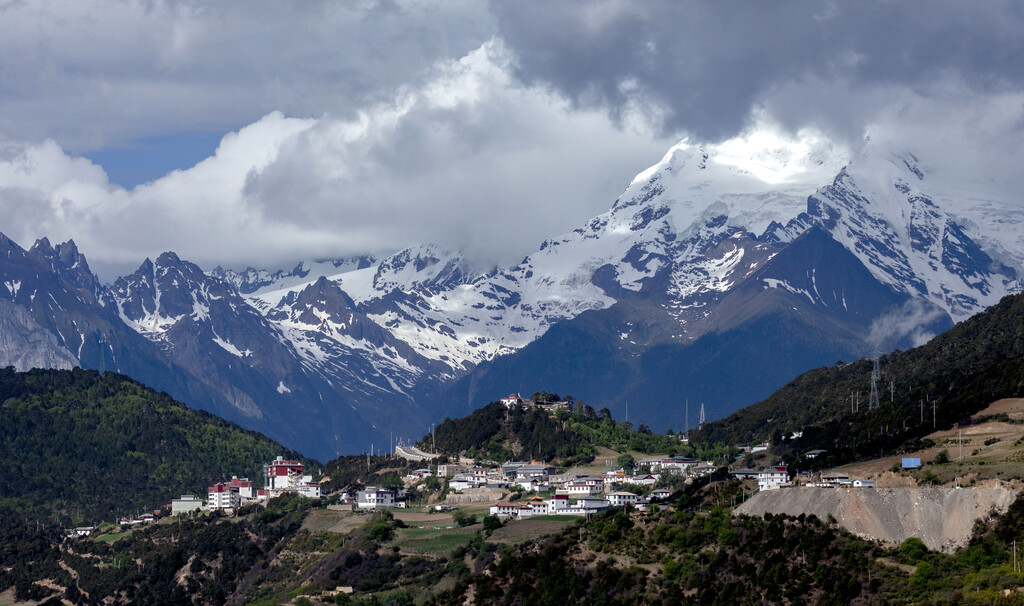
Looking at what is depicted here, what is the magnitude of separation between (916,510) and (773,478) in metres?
39.8

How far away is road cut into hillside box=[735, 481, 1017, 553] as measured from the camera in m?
123

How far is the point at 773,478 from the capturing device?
165 m

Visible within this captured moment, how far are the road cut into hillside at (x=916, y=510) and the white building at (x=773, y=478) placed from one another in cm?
2534

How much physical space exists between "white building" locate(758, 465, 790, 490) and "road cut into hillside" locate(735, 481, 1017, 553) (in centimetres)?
2534

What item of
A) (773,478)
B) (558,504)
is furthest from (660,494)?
(773,478)

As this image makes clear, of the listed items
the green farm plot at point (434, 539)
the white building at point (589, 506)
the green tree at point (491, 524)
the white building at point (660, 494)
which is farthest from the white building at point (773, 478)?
the green farm plot at point (434, 539)

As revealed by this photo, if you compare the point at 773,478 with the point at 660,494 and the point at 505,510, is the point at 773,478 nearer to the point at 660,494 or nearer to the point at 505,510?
the point at 660,494

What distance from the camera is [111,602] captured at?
643 feet

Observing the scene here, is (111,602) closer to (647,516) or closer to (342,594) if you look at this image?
(342,594)

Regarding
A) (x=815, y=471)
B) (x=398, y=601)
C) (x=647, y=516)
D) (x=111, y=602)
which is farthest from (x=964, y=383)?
(x=111, y=602)

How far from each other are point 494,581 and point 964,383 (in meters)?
71.5

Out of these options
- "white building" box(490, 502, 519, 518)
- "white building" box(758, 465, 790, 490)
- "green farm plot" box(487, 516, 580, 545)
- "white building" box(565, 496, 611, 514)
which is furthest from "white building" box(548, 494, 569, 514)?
"white building" box(758, 465, 790, 490)

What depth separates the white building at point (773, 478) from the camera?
159500 millimetres

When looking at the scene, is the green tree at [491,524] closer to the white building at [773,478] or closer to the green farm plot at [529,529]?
the green farm plot at [529,529]
